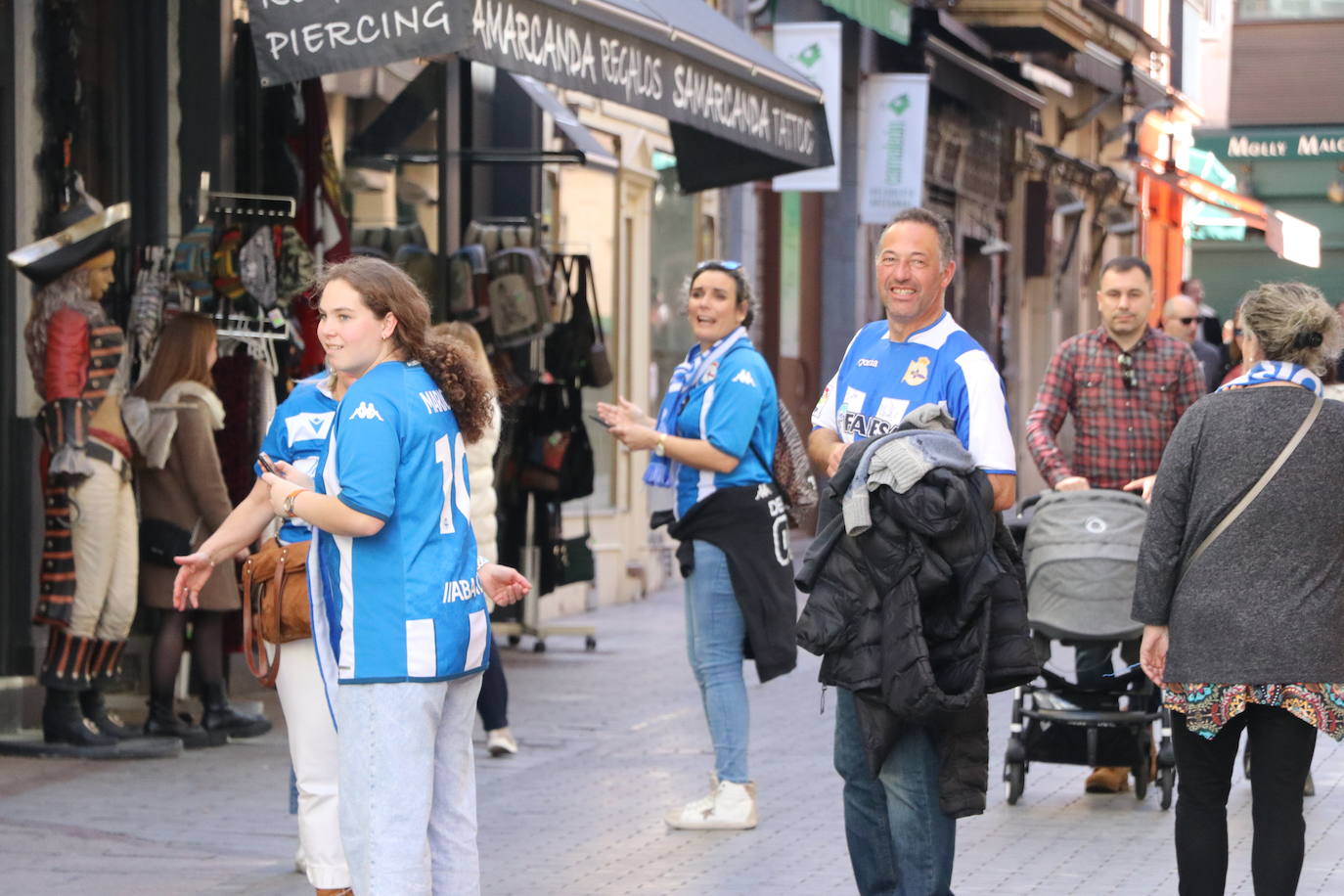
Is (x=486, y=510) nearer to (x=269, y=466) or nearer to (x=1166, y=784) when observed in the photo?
(x=1166, y=784)

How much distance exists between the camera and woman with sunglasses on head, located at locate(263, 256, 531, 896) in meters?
5.19

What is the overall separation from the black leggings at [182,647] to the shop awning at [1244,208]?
4.98m

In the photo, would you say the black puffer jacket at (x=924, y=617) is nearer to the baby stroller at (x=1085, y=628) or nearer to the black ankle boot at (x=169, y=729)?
the baby stroller at (x=1085, y=628)

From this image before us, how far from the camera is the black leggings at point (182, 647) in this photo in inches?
380

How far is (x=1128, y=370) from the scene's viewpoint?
8.94 metres

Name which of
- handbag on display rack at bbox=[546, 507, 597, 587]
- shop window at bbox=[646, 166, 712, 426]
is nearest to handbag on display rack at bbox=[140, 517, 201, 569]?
handbag on display rack at bbox=[546, 507, 597, 587]

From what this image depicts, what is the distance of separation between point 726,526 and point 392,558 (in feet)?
9.96

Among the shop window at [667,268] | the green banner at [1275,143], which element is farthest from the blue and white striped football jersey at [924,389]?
the green banner at [1275,143]

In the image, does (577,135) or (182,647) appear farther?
(577,135)

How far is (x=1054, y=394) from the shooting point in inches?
358

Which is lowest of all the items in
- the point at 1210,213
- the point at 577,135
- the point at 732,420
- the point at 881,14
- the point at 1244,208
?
the point at 732,420

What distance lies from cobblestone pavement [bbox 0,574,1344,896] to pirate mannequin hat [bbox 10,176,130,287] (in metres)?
1.99

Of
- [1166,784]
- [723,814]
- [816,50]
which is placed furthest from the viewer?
[816,50]

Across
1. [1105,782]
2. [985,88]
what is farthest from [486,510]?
[985,88]
